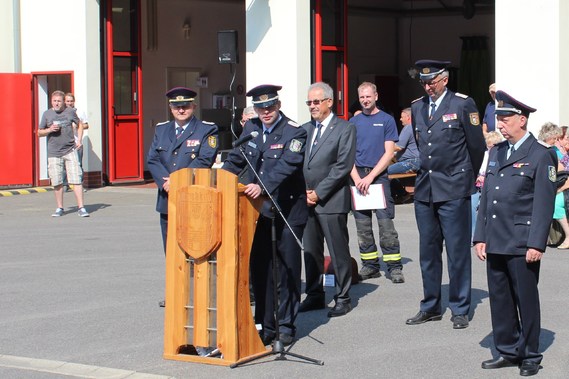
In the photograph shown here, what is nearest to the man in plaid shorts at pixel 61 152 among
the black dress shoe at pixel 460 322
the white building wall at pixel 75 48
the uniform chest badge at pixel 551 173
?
the white building wall at pixel 75 48

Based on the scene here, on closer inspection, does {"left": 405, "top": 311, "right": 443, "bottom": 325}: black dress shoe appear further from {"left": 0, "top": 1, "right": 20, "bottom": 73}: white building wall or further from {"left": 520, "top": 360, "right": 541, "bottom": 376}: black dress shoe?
{"left": 0, "top": 1, "right": 20, "bottom": 73}: white building wall

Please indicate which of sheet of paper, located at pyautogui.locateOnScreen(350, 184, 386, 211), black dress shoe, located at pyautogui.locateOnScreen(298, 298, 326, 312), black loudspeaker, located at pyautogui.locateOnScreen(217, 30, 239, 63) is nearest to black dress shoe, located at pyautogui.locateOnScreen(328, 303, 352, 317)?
black dress shoe, located at pyautogui.locateOnScreen(298, 298, 326, 312)

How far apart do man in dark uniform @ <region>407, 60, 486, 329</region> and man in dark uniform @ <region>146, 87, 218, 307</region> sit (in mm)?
1833

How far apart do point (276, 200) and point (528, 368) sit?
7.27ft

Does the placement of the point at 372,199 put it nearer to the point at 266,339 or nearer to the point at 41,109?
the point at 266,339

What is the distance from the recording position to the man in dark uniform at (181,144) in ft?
30.8

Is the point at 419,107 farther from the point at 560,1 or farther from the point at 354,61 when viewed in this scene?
the point at 354,61

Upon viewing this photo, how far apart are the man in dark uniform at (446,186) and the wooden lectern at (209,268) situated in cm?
178

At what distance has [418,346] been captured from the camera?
8141 millimetres

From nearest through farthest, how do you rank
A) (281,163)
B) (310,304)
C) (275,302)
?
(275,302), (281,163), (310,304)

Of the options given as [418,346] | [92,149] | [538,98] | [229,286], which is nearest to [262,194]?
[229,286]

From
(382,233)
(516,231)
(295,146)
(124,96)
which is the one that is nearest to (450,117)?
(295,146)

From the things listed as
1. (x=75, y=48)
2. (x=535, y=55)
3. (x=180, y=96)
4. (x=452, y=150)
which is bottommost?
(x=452, y=150)

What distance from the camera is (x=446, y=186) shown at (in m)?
8.84
